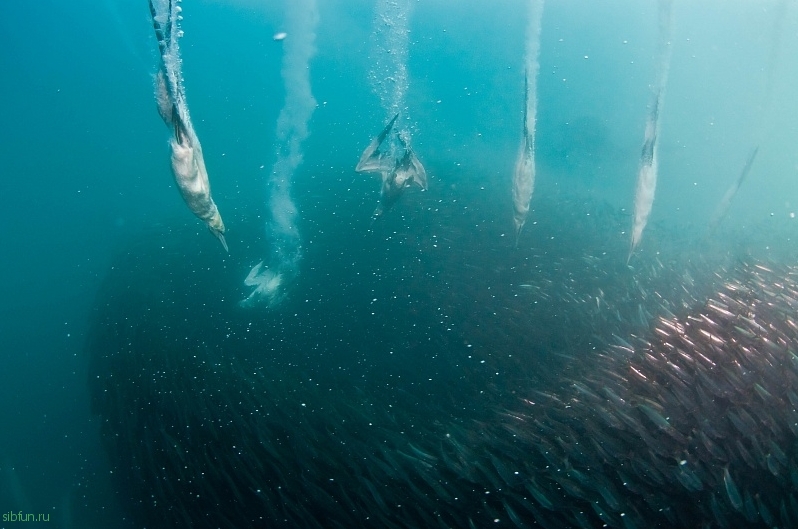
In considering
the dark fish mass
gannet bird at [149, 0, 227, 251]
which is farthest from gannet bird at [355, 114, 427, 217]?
gannet bird at [149, 0, 227, 251]

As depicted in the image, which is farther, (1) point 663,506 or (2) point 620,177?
(2) point 620,177

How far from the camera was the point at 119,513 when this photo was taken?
5.66 meters

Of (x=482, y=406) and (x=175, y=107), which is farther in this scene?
(x=482, y=406)

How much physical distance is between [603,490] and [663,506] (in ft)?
1.16

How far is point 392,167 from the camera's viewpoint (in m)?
7.24

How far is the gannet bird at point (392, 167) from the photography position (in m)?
6.59

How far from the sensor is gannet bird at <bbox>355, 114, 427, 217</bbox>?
21.6 feet

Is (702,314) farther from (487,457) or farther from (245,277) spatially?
(245,277)

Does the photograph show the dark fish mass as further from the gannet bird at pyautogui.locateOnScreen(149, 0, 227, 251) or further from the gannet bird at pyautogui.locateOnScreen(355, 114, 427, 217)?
the gannet bird at pyautogui.locateOnScreen(149, 0, 227, 251)

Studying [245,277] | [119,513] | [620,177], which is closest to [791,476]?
[119,513]

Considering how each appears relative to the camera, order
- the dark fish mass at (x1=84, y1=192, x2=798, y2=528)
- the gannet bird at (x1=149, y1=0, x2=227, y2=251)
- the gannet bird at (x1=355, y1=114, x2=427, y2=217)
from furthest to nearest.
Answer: the gannet bird at (x1=355, y1=114, x2=427, y2=217), the gannet bird at (x1=149, y1=0, x2=227, y2=251), the dark fish mass at (x1=84, y1=192, x2=798, y2=528)

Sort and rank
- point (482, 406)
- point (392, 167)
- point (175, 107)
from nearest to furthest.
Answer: point (175, 107), point (482, 406), point (392, 167)

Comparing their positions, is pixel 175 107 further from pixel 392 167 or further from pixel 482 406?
pixel 392 167

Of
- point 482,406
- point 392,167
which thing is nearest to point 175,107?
point 482,406
